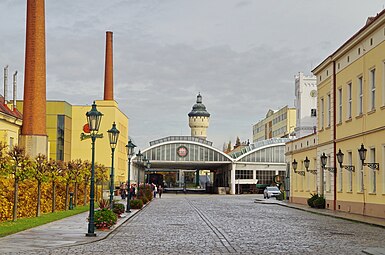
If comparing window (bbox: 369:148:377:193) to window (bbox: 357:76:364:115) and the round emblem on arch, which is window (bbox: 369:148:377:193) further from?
the round emblem on arch

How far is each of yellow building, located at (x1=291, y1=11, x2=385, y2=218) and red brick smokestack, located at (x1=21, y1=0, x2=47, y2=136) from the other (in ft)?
68.9

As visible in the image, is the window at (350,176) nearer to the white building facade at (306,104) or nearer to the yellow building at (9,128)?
the yellow building at (9,128)

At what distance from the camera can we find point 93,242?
1872 centimetres

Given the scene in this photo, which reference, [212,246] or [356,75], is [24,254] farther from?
[356,75]

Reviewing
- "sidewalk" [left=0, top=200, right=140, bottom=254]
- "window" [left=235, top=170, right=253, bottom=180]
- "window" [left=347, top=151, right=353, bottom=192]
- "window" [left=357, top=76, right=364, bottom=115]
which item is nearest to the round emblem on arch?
"window" [left=235, top=170, right=253, bottom=180]

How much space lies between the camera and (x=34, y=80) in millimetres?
50500

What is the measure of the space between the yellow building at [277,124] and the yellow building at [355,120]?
79573 mm

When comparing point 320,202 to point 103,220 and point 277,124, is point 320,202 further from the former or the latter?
point 277,124

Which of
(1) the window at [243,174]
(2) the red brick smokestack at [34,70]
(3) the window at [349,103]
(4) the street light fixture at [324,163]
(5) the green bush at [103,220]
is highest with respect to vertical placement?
(2) the red brick smokestack at [34,70]

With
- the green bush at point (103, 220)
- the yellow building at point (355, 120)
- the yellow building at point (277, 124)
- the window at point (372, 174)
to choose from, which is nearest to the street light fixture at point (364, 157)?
the yellow building at point (355, 120)

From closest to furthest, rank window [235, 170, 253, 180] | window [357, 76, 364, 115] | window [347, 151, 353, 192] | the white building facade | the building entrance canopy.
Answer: window [357, 76, 364, 115] → window [347, 151, 353, 192] → the white building facade → the building entrance canopy → window [235, 170, 253, 180]

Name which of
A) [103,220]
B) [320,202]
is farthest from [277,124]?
[103,220]

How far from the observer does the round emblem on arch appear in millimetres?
99312

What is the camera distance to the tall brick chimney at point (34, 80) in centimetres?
4969
